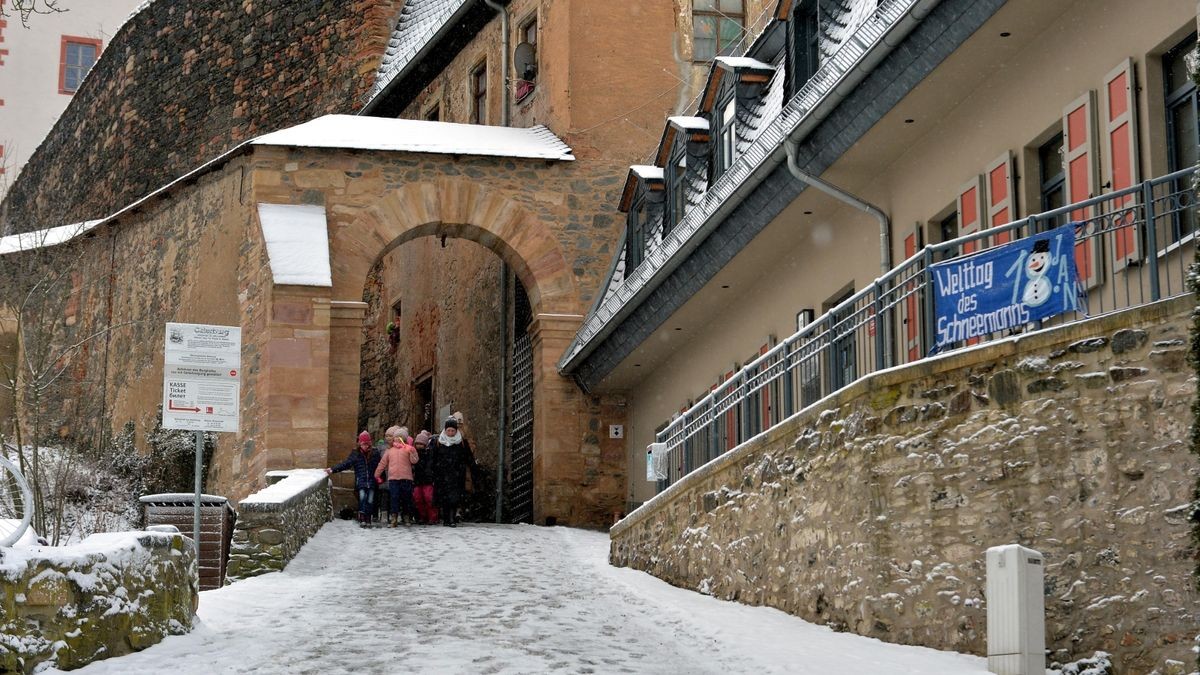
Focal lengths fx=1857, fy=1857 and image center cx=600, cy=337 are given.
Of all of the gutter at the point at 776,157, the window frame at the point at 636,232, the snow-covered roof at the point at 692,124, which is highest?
the snow-covered roof at the point at 692,124

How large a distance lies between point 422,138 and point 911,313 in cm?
1333

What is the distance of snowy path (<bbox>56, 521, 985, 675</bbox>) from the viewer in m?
10.8

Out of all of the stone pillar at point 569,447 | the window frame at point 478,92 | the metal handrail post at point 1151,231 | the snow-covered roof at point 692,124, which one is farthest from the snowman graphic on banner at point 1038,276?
the window frame at point 478,92

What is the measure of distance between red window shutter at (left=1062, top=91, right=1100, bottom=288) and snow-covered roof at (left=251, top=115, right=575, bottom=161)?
13.4 meters

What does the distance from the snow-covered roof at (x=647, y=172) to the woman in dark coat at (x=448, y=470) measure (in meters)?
4.04

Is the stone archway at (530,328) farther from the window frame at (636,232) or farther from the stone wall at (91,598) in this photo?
the stone wall at (91,598)

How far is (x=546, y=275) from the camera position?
2581 centimetres

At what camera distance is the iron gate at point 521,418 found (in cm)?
2702

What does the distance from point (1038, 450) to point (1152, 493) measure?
2.78 feet

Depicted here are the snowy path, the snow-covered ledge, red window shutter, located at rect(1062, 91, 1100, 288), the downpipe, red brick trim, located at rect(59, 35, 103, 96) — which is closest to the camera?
the snowy path

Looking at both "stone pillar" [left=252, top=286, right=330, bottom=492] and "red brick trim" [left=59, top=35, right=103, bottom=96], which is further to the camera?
"red brick trim" [left=59, top=35, right=103, bottom=96]

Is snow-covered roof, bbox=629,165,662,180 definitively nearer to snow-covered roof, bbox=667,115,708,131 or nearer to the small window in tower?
snow-covered roof, bbox=667,115,708,131

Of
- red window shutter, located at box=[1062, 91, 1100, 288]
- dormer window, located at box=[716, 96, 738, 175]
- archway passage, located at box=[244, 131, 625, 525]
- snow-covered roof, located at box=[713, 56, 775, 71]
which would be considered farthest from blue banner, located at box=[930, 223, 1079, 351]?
archway passage, located at box=[244, 131, 625, 525]

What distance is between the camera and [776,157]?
54.4 ft
